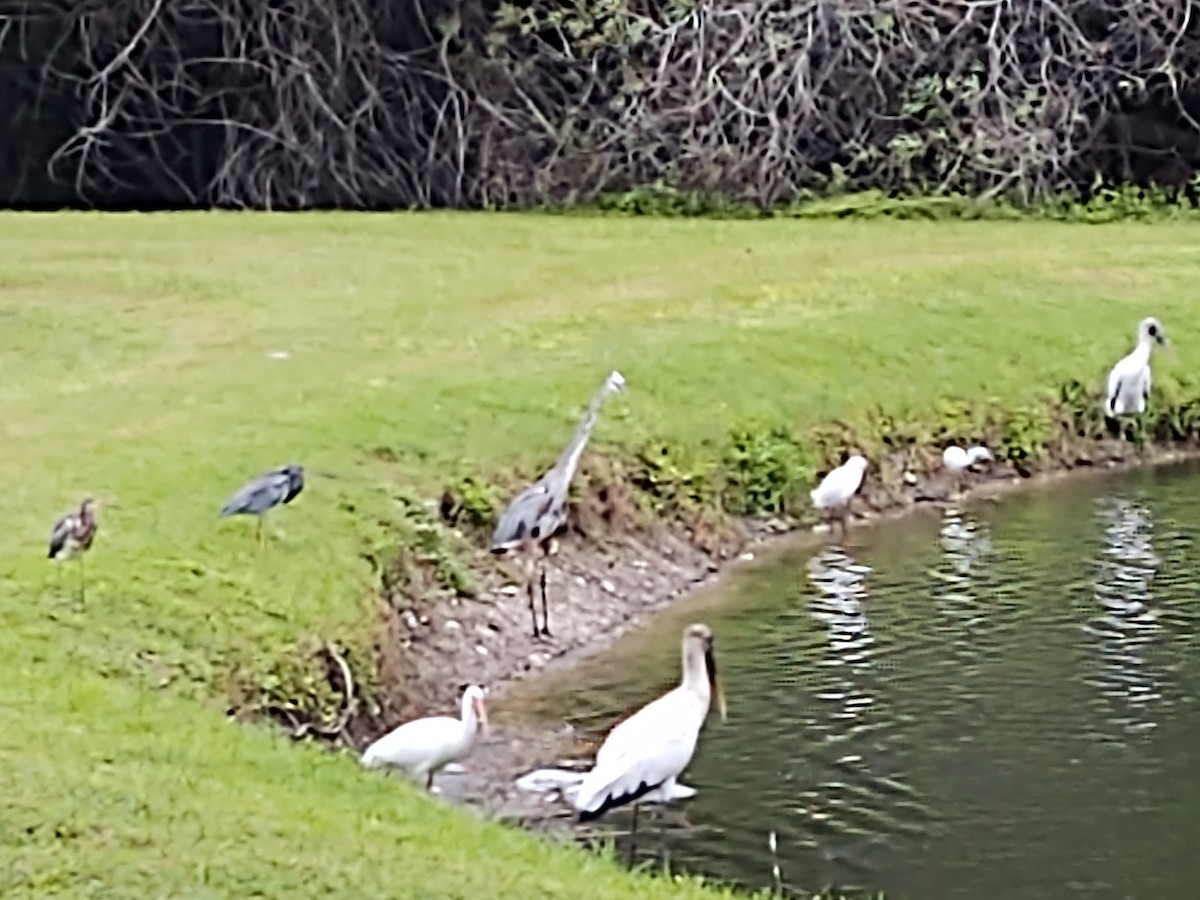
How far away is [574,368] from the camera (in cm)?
1717

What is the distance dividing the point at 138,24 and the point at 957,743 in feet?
67.3

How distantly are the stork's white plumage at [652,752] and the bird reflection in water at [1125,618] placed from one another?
1981 mm

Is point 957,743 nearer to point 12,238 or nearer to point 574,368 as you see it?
point 574,368

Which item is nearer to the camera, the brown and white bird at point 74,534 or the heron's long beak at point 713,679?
the heron's long beak at point 713,679

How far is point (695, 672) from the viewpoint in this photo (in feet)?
34.4

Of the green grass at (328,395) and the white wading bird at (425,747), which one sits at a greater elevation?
the green grass at (328,395)

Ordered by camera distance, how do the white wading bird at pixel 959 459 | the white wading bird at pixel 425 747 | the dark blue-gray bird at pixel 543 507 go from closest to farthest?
1. the white wading bird at pixel 425 747
2. the dark blue-gray bird at pixel 543 507
3. the white wading bird at pixel 959 459

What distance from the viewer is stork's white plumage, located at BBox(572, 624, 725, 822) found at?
9.86 metres

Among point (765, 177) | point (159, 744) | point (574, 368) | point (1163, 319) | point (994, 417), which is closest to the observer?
point (159, 744)

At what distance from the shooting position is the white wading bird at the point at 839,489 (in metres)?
16.3

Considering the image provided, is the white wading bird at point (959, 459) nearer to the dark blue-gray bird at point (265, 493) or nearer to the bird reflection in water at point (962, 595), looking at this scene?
the bird reflection in water at point (962, 595)

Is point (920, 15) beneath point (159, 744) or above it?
above

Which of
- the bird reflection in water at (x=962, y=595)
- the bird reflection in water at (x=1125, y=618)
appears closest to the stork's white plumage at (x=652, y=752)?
the bird reflection in water at (x=1125, y=618)

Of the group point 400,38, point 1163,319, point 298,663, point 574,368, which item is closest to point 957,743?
point 298,663
